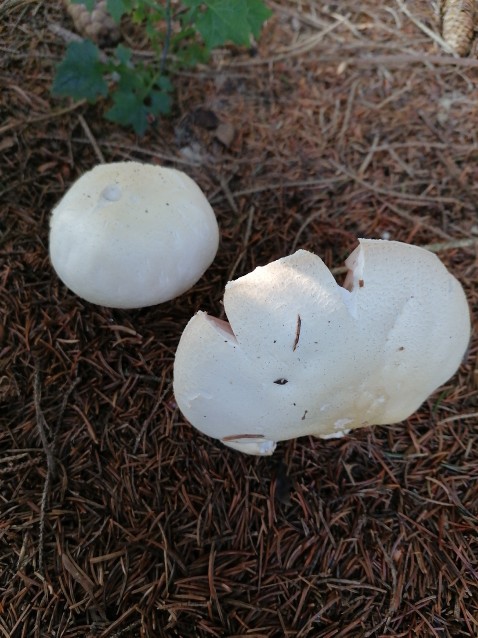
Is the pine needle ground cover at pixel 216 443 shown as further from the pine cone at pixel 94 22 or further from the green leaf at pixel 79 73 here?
the green leaf at pixel 79 73

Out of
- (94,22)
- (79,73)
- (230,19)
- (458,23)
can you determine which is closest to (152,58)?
(94,22)

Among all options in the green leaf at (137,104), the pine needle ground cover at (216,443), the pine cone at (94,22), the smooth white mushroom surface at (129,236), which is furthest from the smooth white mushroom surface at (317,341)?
the pine cone at (94,22)

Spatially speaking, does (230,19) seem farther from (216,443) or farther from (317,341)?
(216,443)

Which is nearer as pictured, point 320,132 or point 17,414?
point 17,414

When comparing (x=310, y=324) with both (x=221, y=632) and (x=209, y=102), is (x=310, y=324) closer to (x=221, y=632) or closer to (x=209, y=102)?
(x=221, y=632)

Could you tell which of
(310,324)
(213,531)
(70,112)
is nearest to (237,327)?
(310,324)

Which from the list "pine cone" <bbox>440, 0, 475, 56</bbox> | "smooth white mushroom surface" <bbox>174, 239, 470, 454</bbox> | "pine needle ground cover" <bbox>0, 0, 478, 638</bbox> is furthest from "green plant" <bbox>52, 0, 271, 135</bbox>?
"smooth white mushroom surface" <bbox>174, 239, 470, 454</bbox>
